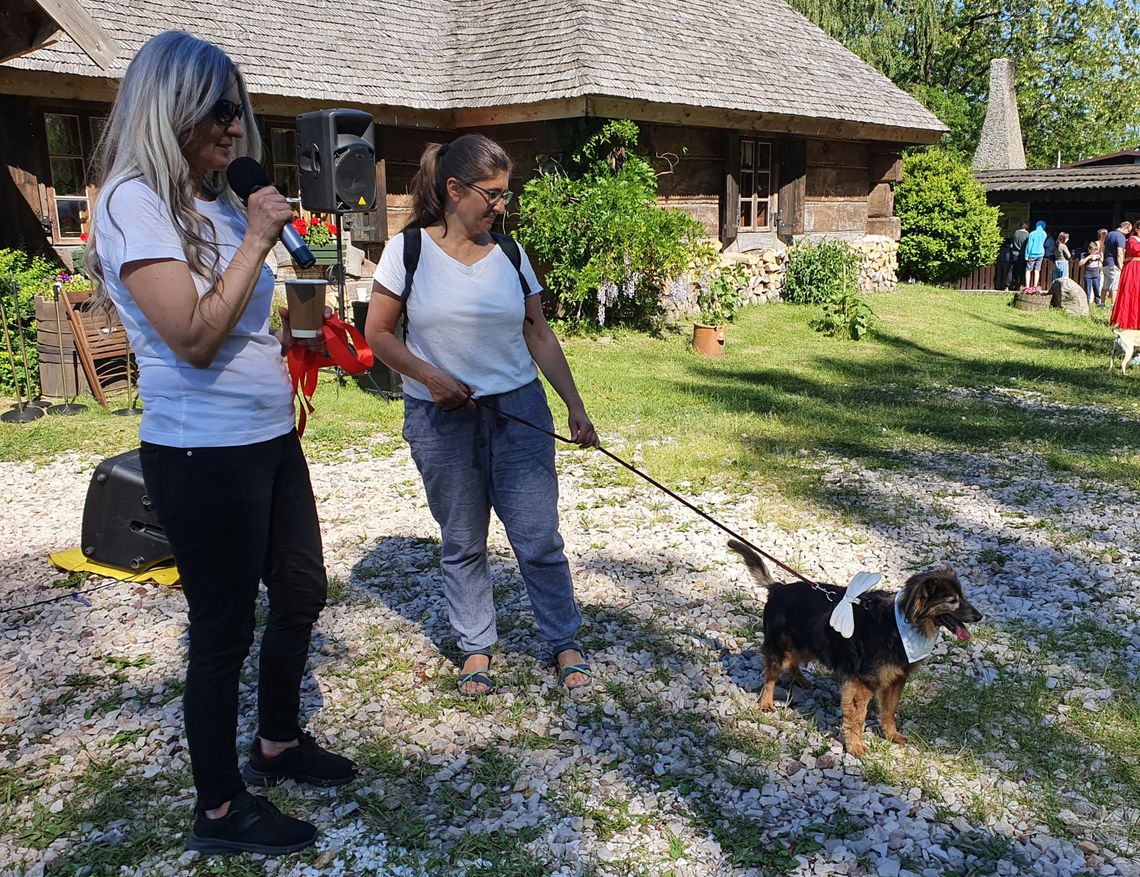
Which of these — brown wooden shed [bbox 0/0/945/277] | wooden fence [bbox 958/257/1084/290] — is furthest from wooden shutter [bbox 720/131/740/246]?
wooden fence [bbox 958/257/1084/290]

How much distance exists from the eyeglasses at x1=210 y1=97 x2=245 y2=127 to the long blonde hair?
0.02m

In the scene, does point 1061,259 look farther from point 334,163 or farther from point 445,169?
point 445,169

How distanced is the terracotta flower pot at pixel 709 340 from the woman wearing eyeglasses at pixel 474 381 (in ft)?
27.4

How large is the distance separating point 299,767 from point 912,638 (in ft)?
6.68

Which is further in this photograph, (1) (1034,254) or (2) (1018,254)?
(2) (1018,254)

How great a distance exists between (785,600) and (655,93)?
1052 centimetres

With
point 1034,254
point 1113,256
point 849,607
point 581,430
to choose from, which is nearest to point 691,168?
point 1113,256

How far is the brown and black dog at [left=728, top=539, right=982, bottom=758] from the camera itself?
3.03 metres

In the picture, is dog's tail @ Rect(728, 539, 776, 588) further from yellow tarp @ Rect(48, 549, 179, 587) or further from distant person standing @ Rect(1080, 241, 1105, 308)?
distant person standing @ Rect(1080, 241, 1105, 308)

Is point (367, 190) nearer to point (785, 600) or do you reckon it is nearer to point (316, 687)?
point (316, 687)

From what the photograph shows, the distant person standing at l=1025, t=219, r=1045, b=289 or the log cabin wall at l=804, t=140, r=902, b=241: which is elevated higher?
the log cabin wall at l=804, t=140, r=902, b=241

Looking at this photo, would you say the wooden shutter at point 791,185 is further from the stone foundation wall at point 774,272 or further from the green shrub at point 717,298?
the green shrub at point 717,298

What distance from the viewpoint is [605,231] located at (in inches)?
470

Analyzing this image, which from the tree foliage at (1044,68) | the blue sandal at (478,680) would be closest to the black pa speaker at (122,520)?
the blue sandal at (478,680)
